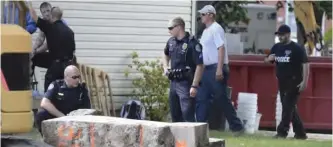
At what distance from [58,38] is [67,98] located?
212cm

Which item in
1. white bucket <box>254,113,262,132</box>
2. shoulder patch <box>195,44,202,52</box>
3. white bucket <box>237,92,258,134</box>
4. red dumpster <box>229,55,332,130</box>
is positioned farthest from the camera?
red dumpster <box>229,55,332,130</box>

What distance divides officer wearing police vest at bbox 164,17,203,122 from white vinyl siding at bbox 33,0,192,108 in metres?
3.03

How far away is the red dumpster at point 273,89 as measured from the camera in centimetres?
1458

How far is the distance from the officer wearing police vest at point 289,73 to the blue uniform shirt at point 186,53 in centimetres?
205

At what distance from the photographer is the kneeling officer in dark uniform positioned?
940cm

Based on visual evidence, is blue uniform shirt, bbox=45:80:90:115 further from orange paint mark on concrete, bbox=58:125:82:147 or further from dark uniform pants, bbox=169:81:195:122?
orange paint mark on concrete, bbox=58:125:82:147

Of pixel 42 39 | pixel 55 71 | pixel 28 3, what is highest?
pixel 28 3

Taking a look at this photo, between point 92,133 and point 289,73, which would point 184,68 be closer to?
point 289,73

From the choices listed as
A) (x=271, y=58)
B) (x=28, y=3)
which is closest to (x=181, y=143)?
(x=28, y=3)

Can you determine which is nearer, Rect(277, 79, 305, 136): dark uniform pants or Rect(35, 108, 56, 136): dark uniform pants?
Rect(35, 108, 56, 136): dark uniform pants

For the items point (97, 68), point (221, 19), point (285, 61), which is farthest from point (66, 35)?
point (221, 19)

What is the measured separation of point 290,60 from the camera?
1212cm

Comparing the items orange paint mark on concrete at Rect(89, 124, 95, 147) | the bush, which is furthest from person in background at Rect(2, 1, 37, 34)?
orange paint mark on concrete at Rect(89, 124, 95, 147)

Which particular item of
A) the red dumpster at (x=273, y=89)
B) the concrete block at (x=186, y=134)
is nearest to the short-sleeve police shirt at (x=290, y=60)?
the red dumpster at (x=273, y=89)
